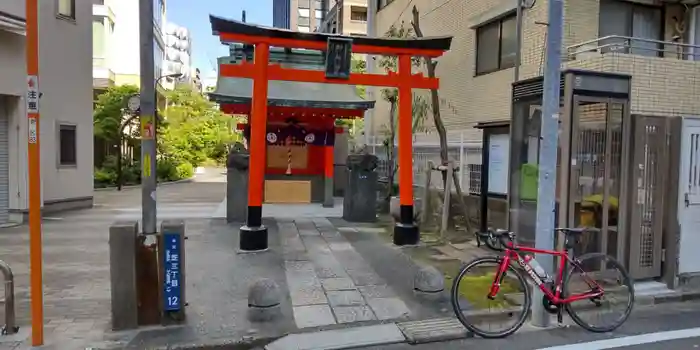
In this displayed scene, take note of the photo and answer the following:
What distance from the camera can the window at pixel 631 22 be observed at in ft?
33.5

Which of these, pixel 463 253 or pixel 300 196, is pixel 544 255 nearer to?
pixel 463 253

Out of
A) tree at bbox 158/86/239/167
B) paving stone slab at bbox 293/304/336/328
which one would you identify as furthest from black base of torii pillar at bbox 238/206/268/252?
tree at bbox 158/86/239/167

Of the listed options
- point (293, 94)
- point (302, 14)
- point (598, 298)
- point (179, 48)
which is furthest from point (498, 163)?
point (179, 48)

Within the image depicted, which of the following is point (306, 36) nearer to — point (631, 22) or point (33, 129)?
point (33, 129)

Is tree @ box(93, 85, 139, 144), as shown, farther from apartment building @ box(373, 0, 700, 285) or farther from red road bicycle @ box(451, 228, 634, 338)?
red road bicycle @ box(451, 228, 634, 338)

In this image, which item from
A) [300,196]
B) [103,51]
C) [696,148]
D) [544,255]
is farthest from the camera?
[103,51]

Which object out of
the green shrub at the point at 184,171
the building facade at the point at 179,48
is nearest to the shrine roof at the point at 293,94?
the green shrub at the point at 184,171

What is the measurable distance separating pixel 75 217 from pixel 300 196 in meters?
6.26

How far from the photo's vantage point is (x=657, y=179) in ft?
22.4

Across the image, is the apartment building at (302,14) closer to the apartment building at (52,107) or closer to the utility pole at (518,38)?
the apartment building at (52,107)

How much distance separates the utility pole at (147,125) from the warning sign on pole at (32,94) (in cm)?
96

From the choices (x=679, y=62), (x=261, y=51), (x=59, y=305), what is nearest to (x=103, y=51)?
(x=261, y=51)

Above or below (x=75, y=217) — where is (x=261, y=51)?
above

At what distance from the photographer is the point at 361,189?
1242cm
